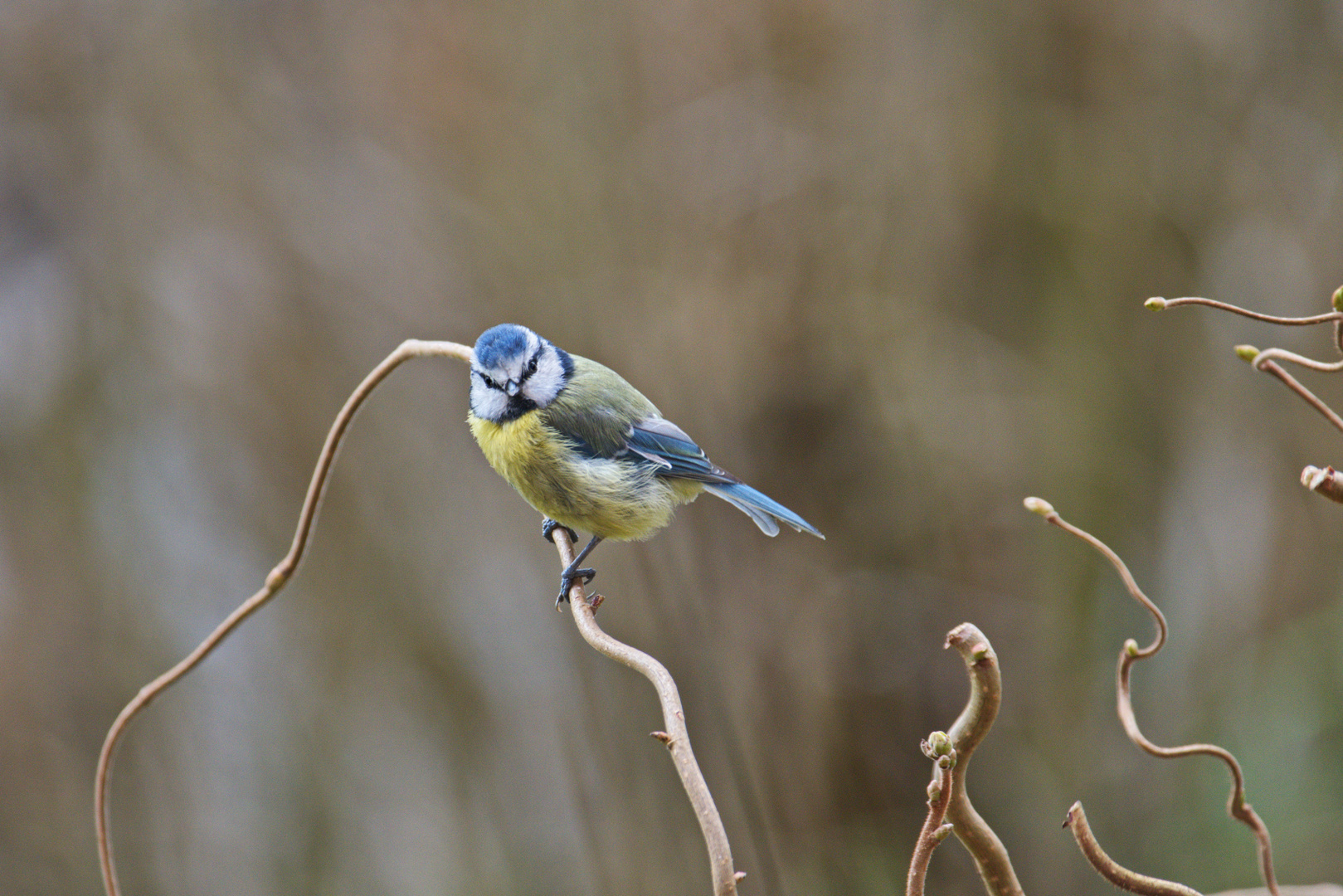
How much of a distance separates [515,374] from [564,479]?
Result: 237mm

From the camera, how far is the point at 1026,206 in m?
4.46

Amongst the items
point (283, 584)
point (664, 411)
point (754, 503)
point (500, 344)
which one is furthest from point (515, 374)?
point (664, 411)

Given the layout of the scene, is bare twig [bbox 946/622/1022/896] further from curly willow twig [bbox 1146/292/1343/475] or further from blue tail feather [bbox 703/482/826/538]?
blue tail feather [bbox 703/482/826/538]

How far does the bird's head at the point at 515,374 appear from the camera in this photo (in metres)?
2.21

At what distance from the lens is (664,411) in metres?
4.07

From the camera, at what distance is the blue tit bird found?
90.7 inches

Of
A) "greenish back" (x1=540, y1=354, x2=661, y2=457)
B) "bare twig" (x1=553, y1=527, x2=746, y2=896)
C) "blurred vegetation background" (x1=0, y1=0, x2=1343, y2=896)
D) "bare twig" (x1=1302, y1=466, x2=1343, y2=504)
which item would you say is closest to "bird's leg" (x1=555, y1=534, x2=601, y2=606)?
"greenish back" (x1=540, y1=354, x2=661, y2=457)

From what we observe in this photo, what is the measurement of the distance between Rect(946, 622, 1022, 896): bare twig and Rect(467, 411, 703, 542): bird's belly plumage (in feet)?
4.35

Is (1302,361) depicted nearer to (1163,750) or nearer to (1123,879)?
(1163,750)

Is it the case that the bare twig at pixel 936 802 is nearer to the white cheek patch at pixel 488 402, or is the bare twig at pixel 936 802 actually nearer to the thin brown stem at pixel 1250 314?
the thin brown stem at pixel 1250 314

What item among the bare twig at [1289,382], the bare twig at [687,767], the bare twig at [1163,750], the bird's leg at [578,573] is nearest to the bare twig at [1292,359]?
the bare twig at [1289,382]

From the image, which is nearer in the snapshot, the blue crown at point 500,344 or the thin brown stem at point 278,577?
the thin brown stem at point 278,577

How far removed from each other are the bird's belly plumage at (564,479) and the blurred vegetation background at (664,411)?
1717mm

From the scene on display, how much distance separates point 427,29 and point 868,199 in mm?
2027
